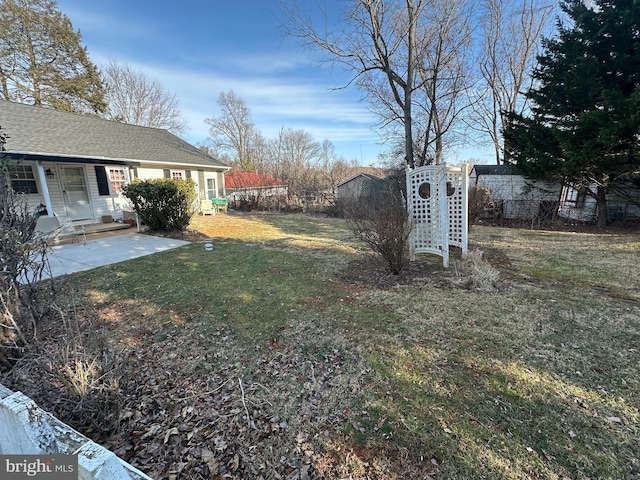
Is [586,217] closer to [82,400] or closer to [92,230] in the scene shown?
[82,400]

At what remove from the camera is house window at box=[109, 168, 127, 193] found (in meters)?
11.0

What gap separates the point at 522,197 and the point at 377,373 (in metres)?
13.4

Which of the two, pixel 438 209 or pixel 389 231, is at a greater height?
pixel 438 209

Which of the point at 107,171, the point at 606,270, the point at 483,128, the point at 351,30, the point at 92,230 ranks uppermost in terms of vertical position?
the point at 351,30

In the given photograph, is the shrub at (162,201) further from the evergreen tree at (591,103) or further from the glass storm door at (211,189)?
the evergreen tree at (591,103)

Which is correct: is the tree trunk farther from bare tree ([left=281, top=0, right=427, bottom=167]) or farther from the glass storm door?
the glass storm door

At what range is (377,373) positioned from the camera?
8.51 feet

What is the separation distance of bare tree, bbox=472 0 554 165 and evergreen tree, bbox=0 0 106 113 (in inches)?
906

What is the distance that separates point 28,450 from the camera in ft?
5.29

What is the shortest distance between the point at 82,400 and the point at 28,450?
0.34 metres

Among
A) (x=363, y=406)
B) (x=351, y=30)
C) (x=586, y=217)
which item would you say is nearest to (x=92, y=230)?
(x=363, y=406)

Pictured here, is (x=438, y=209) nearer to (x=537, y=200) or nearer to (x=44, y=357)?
(x=44, y=357)

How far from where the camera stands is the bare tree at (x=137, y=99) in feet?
72.7


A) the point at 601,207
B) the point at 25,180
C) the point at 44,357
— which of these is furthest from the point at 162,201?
the point at 601,207
